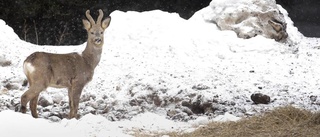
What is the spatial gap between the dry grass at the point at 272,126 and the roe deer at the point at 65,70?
1.78 metres

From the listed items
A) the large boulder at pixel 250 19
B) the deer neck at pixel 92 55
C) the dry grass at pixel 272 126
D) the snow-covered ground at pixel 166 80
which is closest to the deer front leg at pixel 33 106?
the snow-covered ground at pixel 166 80

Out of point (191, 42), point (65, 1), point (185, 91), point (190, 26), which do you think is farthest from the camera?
point (65, 1)

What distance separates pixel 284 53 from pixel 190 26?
7.17 feet

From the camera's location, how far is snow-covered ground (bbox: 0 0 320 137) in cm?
897

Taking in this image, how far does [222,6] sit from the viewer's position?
15383mm

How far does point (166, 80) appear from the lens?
11422mm

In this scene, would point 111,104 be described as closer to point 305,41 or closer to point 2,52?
point 2,52

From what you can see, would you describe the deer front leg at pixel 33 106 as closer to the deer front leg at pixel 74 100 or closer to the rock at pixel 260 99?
the deer front leg at pixel 74 100

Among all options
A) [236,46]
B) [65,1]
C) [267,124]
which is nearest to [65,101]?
[267,124]

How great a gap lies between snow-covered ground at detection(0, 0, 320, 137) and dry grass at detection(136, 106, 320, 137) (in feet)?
1.52

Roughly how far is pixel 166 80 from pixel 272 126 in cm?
337

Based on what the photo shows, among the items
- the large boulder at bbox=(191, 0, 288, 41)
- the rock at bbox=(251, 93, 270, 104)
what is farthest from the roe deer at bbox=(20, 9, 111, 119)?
the large boulder at bbox=(191, 0, 288, 41)

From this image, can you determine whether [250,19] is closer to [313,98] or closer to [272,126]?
[313,98]

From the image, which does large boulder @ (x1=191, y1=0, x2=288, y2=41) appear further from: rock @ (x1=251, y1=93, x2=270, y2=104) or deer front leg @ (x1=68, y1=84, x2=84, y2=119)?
deer front leg @ (x1=68, y1=84, x2=84, y2=119)
